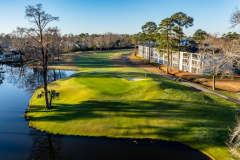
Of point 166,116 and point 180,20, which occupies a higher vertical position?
point 180,20

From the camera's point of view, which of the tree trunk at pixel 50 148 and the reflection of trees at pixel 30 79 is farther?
the reflection of trees at pixel 30 79

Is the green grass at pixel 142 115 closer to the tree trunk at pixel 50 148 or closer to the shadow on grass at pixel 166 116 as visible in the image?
the shadow on grass at pixel 166 116

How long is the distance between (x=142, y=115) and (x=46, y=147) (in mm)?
10513

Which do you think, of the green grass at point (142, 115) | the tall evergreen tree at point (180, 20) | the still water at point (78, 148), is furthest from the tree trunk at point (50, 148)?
the tall evergreen tree at point (180, 20)

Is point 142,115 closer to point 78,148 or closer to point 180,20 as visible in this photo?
point 78,148

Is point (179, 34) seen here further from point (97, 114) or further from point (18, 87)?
point (18, 87)

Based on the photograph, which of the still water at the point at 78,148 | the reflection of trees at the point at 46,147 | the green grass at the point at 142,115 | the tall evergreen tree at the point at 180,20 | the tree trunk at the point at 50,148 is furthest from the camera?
the tall evergreen tree at the point at 180,20

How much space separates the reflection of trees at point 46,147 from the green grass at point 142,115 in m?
0.91

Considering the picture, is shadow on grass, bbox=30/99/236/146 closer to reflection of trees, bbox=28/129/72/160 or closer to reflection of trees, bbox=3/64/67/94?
reflection of trees, bbox=28/129/72/160

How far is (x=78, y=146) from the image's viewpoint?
51.3 ft

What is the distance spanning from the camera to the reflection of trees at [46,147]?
14.6 meters

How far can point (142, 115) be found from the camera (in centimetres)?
2009

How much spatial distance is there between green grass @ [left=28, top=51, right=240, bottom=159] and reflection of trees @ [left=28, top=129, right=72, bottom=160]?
0.91 m

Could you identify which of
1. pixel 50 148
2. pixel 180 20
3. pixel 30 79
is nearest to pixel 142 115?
pixel 50 148
